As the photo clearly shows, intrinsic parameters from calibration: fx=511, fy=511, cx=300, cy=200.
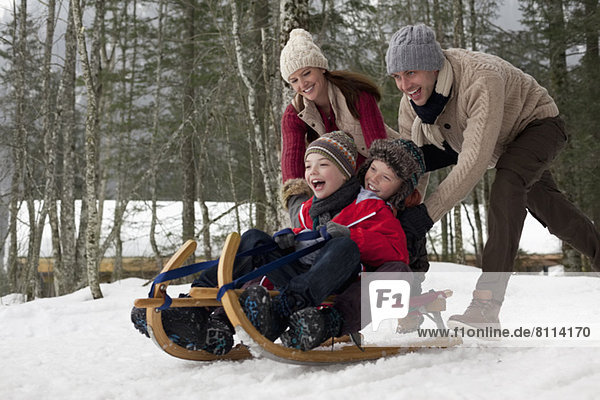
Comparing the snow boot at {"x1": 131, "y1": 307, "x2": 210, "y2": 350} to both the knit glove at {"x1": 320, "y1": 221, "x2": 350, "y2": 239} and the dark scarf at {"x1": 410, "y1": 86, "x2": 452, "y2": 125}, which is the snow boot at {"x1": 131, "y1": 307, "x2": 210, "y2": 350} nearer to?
the knit glove at {"x1": 320, "y1": 221, "x2": 350, "y2": 239}

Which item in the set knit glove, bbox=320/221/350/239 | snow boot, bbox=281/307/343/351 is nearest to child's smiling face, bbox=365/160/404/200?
knit glove, bbox=320/221/350/239

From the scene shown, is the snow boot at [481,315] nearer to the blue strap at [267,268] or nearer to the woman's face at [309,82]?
the blue strap at [267,268]

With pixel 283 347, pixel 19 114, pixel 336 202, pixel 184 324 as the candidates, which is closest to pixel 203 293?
pixel 184 324

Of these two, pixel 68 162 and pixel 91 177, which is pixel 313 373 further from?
pixel 68 162

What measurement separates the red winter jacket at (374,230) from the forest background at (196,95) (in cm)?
328

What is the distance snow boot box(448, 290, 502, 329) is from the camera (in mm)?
2289

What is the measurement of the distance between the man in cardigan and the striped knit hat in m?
0.38

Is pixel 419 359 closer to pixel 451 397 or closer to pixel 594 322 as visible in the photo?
pixel 451 397

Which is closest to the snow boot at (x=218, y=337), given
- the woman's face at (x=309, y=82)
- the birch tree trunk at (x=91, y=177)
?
the woman's face at (x=309, y=82)

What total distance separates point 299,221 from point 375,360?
792 mm

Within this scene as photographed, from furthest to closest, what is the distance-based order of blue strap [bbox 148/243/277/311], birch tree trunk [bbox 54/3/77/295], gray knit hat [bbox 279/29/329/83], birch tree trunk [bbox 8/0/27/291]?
birch tree trunk [bbox 8/0/27/291] < birch tree trunk [bbox 54/3/77/295] < gray knit hat [bbox 279/29/329/83] < blue strap [bbox 148/243/277/311]

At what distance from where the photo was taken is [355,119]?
2.84 m

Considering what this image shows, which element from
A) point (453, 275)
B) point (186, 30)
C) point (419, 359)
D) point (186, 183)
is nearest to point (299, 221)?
point (419, 359)

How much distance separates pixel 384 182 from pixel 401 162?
0.39 feet
